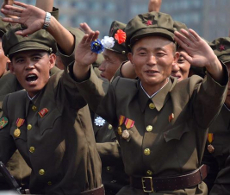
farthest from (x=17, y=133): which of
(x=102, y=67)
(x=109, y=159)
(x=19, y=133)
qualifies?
(x=102, y=67)

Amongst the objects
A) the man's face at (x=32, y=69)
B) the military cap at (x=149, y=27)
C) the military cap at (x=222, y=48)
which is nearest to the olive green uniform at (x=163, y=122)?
the military cap at (x=149, y=27)

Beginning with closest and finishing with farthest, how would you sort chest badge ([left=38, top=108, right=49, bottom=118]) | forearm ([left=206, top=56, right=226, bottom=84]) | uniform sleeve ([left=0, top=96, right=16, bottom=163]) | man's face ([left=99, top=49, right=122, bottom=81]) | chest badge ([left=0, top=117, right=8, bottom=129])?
forearm ([left=206, top=56, right=226, bottom=84])
chest badge ([left=38, top=108, right=49, bottom=118])
uniform sleeve ([left=0, top=96, right=16, bottom=163])
chest badge ([left=0, top=117, right=8, bottom=129])
man's face ([left=99, top=49, right=122, bottom=81])

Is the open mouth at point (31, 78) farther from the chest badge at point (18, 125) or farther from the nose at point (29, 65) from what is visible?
the chest badge at point (18, 125)

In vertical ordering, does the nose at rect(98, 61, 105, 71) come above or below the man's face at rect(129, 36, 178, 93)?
below

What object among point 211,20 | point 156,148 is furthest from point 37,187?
point 211,20

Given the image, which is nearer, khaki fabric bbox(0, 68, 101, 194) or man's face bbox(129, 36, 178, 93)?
man's face bbox(129, 36, 178, 93)

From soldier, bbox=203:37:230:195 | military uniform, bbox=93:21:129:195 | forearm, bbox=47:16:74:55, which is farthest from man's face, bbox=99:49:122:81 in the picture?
forearm, bbox=47:16:74:55

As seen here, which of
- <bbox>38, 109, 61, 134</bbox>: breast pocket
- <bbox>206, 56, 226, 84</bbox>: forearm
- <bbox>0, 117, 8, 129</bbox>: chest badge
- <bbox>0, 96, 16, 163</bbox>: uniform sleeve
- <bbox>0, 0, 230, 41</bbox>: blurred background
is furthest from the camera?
<bbox>0, 0, 230, 41</bbox>: blurred background

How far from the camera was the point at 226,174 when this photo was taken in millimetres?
7922

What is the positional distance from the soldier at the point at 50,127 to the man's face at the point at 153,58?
2.20 feet

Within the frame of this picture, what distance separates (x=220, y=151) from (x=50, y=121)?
1779mm

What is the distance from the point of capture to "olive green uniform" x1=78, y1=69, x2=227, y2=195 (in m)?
6.96

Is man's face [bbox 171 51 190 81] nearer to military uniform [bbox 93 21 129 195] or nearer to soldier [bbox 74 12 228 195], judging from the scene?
military uniform [bbox 93 21 129 195]

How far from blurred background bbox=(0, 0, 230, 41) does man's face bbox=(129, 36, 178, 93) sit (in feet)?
324
